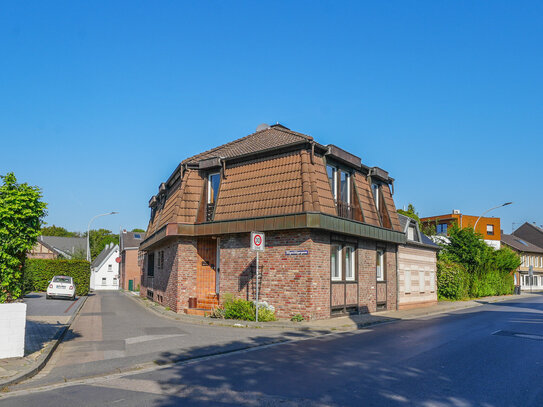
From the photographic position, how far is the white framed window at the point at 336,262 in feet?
58.7

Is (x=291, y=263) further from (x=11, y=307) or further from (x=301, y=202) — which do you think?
(x=11, y=307)

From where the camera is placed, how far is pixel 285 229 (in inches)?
652

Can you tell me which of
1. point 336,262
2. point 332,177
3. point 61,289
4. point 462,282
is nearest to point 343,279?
point 336,262

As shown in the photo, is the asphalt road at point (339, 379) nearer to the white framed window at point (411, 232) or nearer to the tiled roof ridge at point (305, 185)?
the tiled roof ridge at point (305, 185)

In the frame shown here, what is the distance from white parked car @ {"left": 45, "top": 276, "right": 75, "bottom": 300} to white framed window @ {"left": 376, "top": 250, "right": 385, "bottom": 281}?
1931 centimetres

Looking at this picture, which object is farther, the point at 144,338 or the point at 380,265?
the point at 380,265

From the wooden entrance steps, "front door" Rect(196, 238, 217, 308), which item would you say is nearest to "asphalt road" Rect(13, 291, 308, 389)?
the wooden entrance steps

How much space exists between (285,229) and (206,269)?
529cm

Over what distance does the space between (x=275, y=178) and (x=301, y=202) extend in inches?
70.7

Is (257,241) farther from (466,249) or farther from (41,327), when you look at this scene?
(466,249)

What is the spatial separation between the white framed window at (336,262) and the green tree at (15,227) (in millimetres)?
10853

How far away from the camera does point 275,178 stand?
17.8 meters

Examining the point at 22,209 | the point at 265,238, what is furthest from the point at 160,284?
the point at 22,209

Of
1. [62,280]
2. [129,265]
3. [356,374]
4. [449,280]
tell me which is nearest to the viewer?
[356,374]
